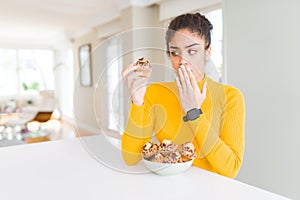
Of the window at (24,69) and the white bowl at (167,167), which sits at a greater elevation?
the window at (24,69)

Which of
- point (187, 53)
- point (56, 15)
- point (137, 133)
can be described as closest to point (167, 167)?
point (137, 133)

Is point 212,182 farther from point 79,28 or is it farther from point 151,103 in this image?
point 79,28

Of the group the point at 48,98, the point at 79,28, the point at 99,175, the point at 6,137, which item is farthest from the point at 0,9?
the point at 99,175

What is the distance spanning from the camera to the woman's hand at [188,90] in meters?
0.62

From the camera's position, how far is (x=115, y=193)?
0.56 m

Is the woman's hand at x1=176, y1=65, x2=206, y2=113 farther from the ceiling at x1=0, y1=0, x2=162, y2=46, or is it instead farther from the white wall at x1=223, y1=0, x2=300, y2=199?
the ceiling at x1=0, y1=0, x2=162, y2=46

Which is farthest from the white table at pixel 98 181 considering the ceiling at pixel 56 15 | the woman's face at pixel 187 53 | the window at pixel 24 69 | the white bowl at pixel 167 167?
the window at pixel 24 69

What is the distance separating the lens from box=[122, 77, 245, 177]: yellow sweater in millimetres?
702

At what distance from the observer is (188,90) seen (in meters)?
0.63

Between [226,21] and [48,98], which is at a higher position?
[226,21]

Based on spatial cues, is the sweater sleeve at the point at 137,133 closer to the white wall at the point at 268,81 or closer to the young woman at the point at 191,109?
the young woman at the point at 191,109

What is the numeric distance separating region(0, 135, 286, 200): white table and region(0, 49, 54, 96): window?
704cm

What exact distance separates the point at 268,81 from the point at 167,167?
1457mm

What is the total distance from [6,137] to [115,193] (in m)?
3.12
